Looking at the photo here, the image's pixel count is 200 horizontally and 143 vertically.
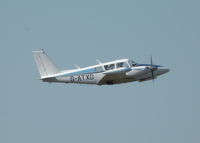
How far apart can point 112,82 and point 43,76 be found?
24.9 feet

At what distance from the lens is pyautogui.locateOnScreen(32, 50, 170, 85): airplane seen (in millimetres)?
45750

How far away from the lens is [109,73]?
45.1 meters

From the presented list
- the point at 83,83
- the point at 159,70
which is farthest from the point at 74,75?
the point at 159,70

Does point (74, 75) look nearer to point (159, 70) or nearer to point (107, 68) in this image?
point (107, 68)

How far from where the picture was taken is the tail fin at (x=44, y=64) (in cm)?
4916

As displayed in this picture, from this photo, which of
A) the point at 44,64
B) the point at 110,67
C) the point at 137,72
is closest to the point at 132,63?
the point at 137,72

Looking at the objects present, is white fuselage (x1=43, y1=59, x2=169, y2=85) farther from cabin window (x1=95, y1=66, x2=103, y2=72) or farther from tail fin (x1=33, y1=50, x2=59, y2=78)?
tail fin (x1=33, y1=50, x2=59, y2=78)

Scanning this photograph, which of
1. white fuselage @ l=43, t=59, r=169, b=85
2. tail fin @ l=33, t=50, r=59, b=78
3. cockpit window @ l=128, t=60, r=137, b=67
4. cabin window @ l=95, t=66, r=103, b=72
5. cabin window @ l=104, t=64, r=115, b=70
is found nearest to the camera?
white fuselage @ l=43, t=59, r=169, b=85

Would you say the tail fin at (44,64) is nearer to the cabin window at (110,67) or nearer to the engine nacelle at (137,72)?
the cabin window at (110,67)

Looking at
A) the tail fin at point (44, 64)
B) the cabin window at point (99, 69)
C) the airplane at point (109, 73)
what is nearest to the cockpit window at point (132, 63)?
the airplane at point (109, 73)

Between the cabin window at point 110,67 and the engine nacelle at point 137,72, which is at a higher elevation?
the cabin window at point 110,67

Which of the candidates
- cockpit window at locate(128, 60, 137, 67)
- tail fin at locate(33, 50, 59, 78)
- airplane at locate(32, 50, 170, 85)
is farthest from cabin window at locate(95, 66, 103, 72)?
tail fin at locate(33, 50, 59, 78)

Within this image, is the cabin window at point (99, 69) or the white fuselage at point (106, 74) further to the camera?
the cabin window at point (99, 69)

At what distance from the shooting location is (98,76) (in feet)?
153
